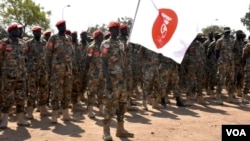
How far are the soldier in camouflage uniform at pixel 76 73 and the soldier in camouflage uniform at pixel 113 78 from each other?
3.16 m

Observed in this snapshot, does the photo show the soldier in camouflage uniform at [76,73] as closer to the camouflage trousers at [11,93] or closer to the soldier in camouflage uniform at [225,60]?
the camouflage trousers at [11,93]

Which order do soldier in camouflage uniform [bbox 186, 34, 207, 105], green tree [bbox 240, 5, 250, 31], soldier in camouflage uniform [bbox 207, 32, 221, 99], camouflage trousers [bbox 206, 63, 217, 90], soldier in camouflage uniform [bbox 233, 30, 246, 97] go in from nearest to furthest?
soldier in camouflage uniform [bbox 186, 34, 207, 105], soldier in camouflage uniform [bbox 233, 30, 246, 97], soldier in camouflage uniform [bbox 207, 32, 221, 99], camouflage trousers [bbox 206, 63, 217, 90], green tree [bbox 240, 5, 250, 31]

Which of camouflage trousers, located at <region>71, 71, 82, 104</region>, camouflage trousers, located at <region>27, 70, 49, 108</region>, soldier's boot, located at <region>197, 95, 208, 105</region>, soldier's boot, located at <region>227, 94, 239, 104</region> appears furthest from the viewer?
soldier's boot, located at <region>227, 94, 239, 104</region>

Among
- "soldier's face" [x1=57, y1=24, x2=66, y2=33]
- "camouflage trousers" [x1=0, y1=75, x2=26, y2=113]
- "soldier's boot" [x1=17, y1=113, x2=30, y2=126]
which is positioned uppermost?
"soldier's face" [x1=57, y1=24, x2=66, y2=33]

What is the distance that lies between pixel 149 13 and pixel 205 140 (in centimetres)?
260

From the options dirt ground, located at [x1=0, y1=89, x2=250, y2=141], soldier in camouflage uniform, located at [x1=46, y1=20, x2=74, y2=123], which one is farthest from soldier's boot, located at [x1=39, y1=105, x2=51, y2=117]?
soldier in camouflage uniform, located at [x1=46, y1=20, x2=74, y2=123]

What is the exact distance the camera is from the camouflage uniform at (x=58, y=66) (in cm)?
Result: 789

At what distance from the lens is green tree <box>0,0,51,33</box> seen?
46281mm

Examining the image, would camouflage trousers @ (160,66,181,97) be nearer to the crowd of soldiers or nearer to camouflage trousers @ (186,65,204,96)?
the crowd of soldiers

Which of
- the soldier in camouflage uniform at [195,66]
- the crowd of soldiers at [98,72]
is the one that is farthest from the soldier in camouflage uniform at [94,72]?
the soldier in camouflage uniform at [195,66]

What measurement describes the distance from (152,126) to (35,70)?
9.60ft

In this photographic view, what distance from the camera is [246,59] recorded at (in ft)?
37.3

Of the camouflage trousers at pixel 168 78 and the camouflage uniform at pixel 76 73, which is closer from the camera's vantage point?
the camouflage uniform at pixel 76 73

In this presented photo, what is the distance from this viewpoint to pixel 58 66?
25.8 ft
